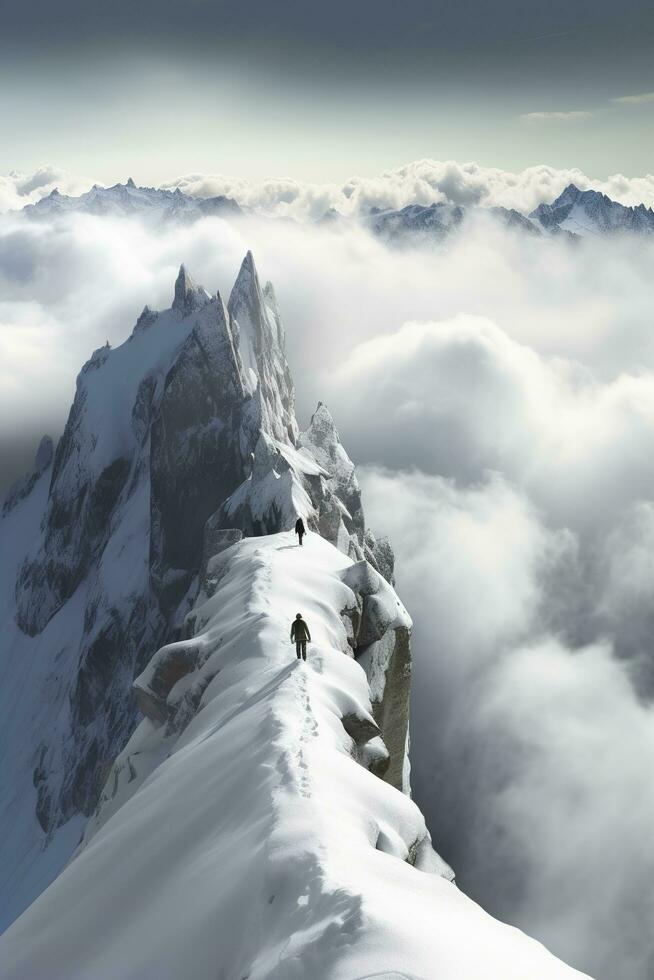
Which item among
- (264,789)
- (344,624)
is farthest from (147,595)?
(264,789)

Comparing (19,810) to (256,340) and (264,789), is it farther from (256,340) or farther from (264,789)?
(264,789)

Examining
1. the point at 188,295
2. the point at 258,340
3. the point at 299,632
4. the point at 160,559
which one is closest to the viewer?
the point at 299,632

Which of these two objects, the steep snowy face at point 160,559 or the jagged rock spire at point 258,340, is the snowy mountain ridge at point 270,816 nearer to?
the steep snowy face at point 160,559

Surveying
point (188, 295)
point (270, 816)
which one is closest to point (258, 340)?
point (188, 295)

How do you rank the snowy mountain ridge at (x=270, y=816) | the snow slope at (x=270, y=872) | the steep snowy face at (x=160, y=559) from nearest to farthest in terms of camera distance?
the snow slope at (x=270, y=872) < the snowy mountain ridge at (x=270, y=816) < the steep snowy face at (x=160, y=559)

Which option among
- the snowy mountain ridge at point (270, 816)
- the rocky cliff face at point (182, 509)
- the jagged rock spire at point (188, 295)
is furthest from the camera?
the jagged rock spire at point (188, 295)

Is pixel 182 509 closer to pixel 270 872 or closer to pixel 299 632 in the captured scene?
pixel 299 632

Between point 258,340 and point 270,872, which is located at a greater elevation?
point 258,340

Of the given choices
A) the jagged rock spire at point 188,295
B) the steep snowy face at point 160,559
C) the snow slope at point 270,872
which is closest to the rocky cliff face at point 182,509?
the steep snowy face at point 160,559
